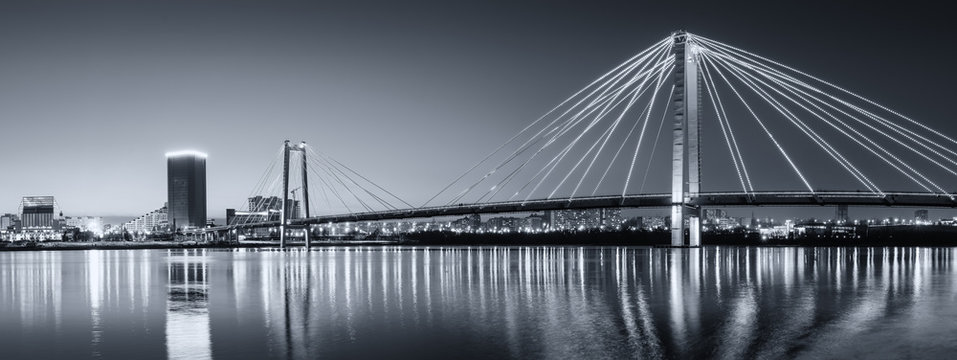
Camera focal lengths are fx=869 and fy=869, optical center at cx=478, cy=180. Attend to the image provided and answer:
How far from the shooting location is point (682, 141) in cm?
4325

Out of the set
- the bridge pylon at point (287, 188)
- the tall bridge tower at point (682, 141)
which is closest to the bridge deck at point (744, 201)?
the tall bridge tower at point (682, 141)

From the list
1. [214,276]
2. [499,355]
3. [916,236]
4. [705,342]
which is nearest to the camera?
[499,355]

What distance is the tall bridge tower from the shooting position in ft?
141

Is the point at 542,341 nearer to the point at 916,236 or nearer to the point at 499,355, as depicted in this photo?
the point at 499,355

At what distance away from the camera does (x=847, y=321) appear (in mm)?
12250

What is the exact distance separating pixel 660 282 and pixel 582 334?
1028 centimetres

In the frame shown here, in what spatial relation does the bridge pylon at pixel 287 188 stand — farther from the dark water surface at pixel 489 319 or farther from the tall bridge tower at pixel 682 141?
the dark water surface at pixel 489 319

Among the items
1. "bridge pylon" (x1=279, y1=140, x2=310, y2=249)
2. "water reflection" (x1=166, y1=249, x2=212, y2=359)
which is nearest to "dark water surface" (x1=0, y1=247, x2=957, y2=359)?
"water reflection" (x1=166, y1=249, x2=212, y2=359)

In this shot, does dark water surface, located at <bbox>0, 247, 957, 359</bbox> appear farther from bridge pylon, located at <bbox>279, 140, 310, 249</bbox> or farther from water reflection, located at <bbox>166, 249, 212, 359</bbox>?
bridge pylon, located at <bbox>279, 140, 310, 249</bbox>

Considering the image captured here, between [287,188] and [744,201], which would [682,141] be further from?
[287,188]

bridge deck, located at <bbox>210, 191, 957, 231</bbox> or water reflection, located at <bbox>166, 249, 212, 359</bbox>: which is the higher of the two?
bridge deck, located at <bbox>210, 191, 957, 231</bbox>

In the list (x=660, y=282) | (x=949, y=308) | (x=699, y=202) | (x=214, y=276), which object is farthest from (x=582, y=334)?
(x=699, y=202)

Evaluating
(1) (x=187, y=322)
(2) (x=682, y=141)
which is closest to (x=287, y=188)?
(2) (x=682, y=141)

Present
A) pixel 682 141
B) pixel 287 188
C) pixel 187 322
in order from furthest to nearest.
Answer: pixel 287 188 < pixel 682 141 < pixel 187 322
